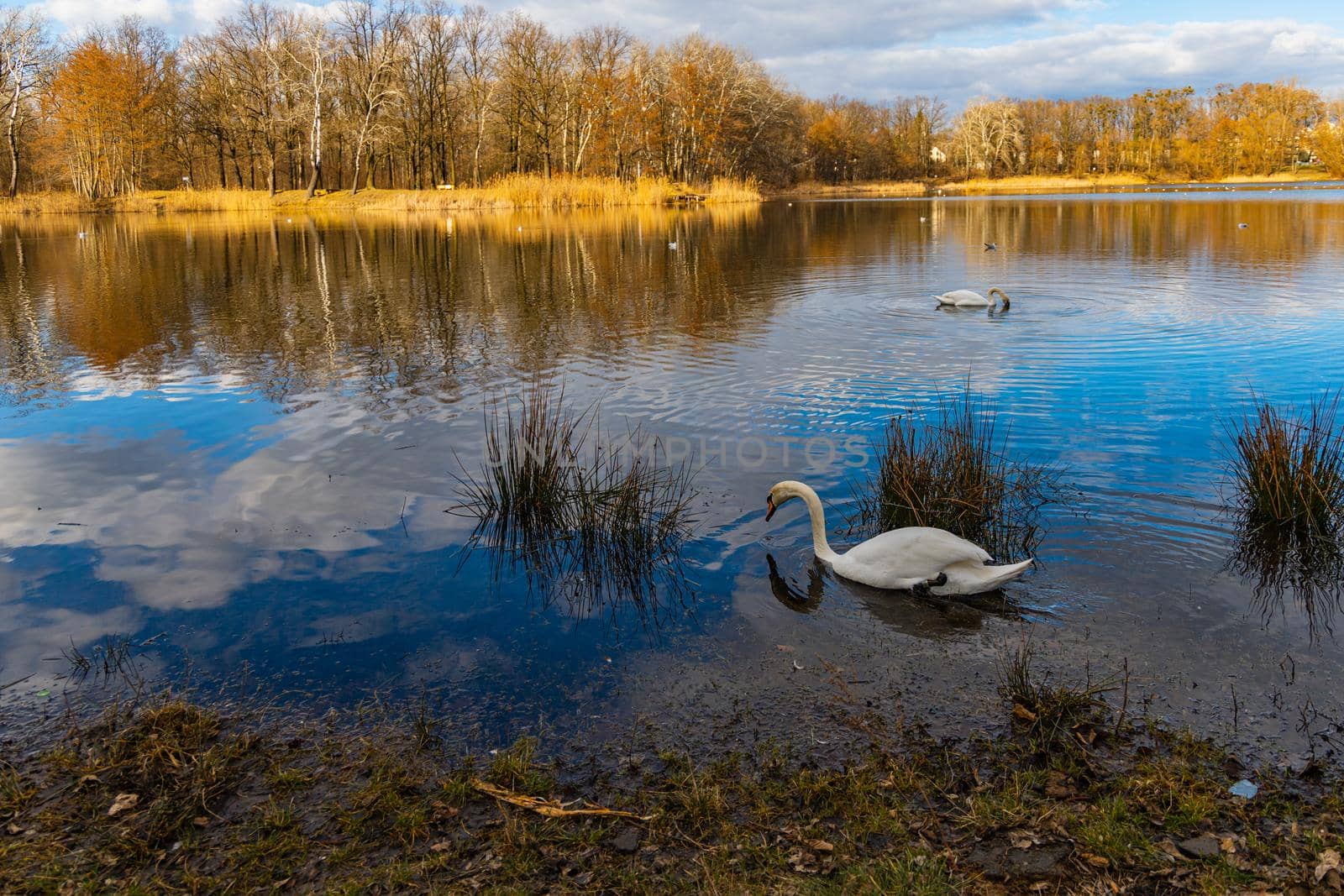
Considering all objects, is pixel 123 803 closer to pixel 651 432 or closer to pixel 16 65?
pixel 651 432

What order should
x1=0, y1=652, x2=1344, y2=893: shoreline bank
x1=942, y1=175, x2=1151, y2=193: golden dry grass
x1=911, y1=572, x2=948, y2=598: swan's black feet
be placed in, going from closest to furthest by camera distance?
1. x1=0, y1=652, x2=1344, y2=893: shoreline bank
2. x1=911, y1=572, x2=948, y2=598: swan's black feet
3. x1=942, y1=175, x2=1151, y2=193: golden dry grass

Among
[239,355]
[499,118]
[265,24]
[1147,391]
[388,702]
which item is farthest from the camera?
[499,118]

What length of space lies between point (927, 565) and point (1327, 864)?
2.84 metres

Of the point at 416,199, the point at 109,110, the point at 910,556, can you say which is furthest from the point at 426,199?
the point at 910,556

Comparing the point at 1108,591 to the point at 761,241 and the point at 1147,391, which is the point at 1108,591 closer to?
the point at 1147,391

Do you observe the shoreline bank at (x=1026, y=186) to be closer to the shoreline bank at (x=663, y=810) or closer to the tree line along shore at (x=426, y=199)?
the tree line along shore at (x=426, y=199)

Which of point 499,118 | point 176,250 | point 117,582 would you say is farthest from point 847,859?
point 499,118

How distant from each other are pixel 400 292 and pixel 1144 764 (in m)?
20.0

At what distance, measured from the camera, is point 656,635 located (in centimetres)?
577

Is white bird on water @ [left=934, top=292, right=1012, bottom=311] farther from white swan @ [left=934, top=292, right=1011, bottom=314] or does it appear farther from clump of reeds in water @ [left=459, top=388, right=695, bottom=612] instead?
clump of reeds in water @ [left=459, top=388, right=695, bottom=612]

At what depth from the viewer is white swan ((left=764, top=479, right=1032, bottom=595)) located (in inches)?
237

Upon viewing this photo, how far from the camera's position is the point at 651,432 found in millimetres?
10102

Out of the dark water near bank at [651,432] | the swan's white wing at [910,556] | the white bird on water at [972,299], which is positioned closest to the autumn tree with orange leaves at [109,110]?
the dark water near bank at [651,432]

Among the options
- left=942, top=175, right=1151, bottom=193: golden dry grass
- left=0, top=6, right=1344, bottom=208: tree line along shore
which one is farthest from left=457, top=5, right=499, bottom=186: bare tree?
left=942, top=175, right=1151, bottom=193: golden dry grass
